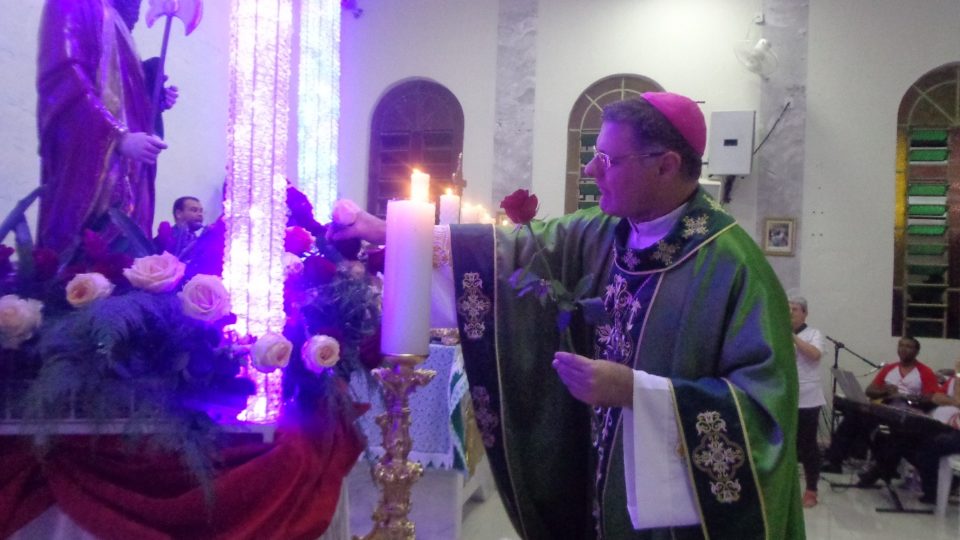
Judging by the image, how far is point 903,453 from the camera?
5.92 m

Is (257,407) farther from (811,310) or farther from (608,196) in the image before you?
(811,310)

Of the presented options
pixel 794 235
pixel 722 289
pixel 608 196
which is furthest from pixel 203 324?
pixel 794 235

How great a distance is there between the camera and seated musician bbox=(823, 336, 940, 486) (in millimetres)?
6086

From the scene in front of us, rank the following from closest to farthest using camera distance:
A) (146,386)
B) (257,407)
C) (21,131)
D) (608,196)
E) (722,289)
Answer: (146,386) < (257,407) < (722,289) < (608,196) < (21,131)

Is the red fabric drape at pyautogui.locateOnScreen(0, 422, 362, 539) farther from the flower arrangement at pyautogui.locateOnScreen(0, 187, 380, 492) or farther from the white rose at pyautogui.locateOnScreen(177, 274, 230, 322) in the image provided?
the white rose at pyautogui.locateOnScreen(177, 274, 230, 322)

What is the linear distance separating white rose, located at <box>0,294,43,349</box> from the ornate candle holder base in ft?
2.03

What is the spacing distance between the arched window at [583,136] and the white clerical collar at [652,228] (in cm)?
677

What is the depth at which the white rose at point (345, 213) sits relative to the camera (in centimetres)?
170

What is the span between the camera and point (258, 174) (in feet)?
5.79

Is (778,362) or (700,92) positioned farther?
(700,92)

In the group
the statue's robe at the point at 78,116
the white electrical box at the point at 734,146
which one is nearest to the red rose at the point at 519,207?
the statue's robe at the point at 78,116

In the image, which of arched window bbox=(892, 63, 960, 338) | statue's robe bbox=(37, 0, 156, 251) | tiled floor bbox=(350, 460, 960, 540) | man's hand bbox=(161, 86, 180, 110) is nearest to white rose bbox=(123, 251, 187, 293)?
statue's robe bbox=(37, 0, 156, 251)

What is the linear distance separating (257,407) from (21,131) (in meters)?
2.96

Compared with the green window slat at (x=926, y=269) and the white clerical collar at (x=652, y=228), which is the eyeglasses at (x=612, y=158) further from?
the green window slat at (x=926, y=269)
